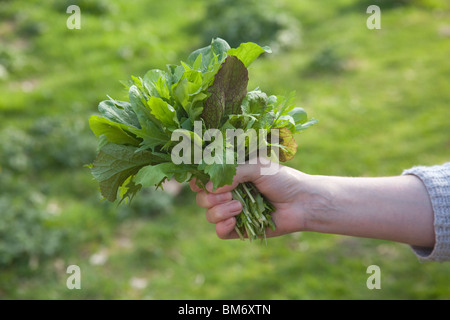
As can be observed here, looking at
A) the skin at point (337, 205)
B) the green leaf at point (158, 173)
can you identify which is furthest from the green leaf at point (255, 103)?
the green leaf at point (158, 173)

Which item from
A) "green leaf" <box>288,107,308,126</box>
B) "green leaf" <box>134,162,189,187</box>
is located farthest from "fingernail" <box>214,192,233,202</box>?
"green leaf" <box>288,107,308,126</box>

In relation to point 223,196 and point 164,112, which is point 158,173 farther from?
point 223,196

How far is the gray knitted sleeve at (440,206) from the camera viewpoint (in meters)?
2.19

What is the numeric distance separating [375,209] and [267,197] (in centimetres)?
55

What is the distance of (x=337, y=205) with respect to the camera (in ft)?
7.66

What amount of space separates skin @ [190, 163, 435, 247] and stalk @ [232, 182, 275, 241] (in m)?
0.04

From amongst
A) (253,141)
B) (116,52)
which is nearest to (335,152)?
(253,141)

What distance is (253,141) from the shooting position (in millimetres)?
2025

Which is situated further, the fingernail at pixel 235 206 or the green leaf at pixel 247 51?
the fingernail at pixel 235 206
